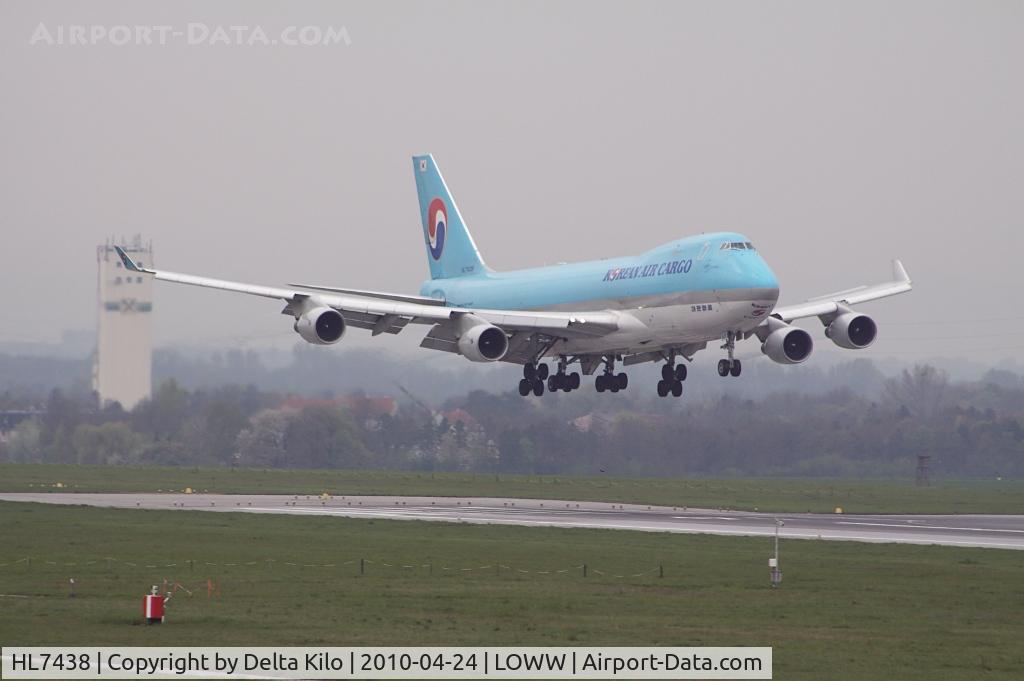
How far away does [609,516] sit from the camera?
83.2 metres

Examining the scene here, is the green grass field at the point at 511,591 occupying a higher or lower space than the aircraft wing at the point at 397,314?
lower

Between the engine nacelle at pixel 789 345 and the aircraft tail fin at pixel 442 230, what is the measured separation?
56.0 ft

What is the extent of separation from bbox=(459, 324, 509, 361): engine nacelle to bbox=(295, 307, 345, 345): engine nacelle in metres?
5.21

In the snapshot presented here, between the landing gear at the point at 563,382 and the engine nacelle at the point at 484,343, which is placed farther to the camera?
the landing gear at the point at 563,382

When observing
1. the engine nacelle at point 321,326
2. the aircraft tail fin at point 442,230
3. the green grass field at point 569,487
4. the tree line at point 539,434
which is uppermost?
the aircraft tail fin at point 442,230

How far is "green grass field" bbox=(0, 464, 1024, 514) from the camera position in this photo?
96625mm

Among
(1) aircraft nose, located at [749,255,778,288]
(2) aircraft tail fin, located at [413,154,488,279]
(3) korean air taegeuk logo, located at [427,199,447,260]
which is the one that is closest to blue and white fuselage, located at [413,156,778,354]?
(1) aircraft nose, located at [749,255,778,288]

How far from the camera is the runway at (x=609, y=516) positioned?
74.2 m

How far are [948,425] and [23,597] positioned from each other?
91546mm

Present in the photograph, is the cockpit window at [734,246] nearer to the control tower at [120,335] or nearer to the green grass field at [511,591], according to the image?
the green grass field at [511,591]

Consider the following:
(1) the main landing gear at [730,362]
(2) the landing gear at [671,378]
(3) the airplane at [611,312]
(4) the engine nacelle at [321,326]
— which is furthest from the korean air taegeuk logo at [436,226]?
(1) the main landing gear at [730,362]

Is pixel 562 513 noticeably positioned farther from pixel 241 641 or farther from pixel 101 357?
pixel 101 357

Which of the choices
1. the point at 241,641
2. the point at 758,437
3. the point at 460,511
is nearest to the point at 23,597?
the point at 241,641

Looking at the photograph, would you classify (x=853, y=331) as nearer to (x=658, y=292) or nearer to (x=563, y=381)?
(x=658, y=292)
